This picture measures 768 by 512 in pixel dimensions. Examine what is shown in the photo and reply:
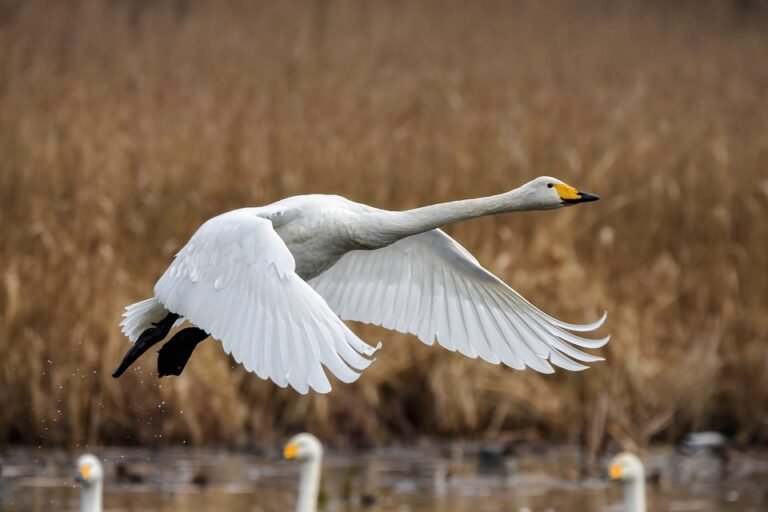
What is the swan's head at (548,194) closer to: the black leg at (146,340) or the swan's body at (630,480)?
the black leg at (146,340)

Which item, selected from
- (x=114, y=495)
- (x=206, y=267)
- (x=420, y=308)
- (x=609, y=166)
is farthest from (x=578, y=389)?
(x=206, y=267)

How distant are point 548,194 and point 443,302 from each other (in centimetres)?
88

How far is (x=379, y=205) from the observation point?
1096 centimetres

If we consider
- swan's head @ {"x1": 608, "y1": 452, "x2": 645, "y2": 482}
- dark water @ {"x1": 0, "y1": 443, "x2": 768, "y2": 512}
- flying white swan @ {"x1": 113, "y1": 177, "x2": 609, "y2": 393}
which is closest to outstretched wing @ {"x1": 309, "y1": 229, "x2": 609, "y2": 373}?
flying white swan @ {"x1": 113, "y1": 177, "x2": 609, "y2": 393}

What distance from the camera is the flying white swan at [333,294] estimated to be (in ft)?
16.8

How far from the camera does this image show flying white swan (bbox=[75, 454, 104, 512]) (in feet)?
26.0

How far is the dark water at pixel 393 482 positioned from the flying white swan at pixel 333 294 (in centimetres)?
249

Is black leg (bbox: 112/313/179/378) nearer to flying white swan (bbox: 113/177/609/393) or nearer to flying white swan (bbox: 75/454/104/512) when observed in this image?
flying white swan (bbox: 113/177/609/393)

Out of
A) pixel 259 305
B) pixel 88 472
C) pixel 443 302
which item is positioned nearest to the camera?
pixel 259 305

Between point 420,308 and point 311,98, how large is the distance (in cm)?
700

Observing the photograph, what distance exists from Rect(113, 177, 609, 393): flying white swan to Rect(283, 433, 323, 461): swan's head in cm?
201

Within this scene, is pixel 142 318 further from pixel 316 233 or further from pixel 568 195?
pixel 568 195

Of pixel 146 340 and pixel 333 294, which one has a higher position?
pixel 333 294

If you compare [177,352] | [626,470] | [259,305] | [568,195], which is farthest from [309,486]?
[259,305]
